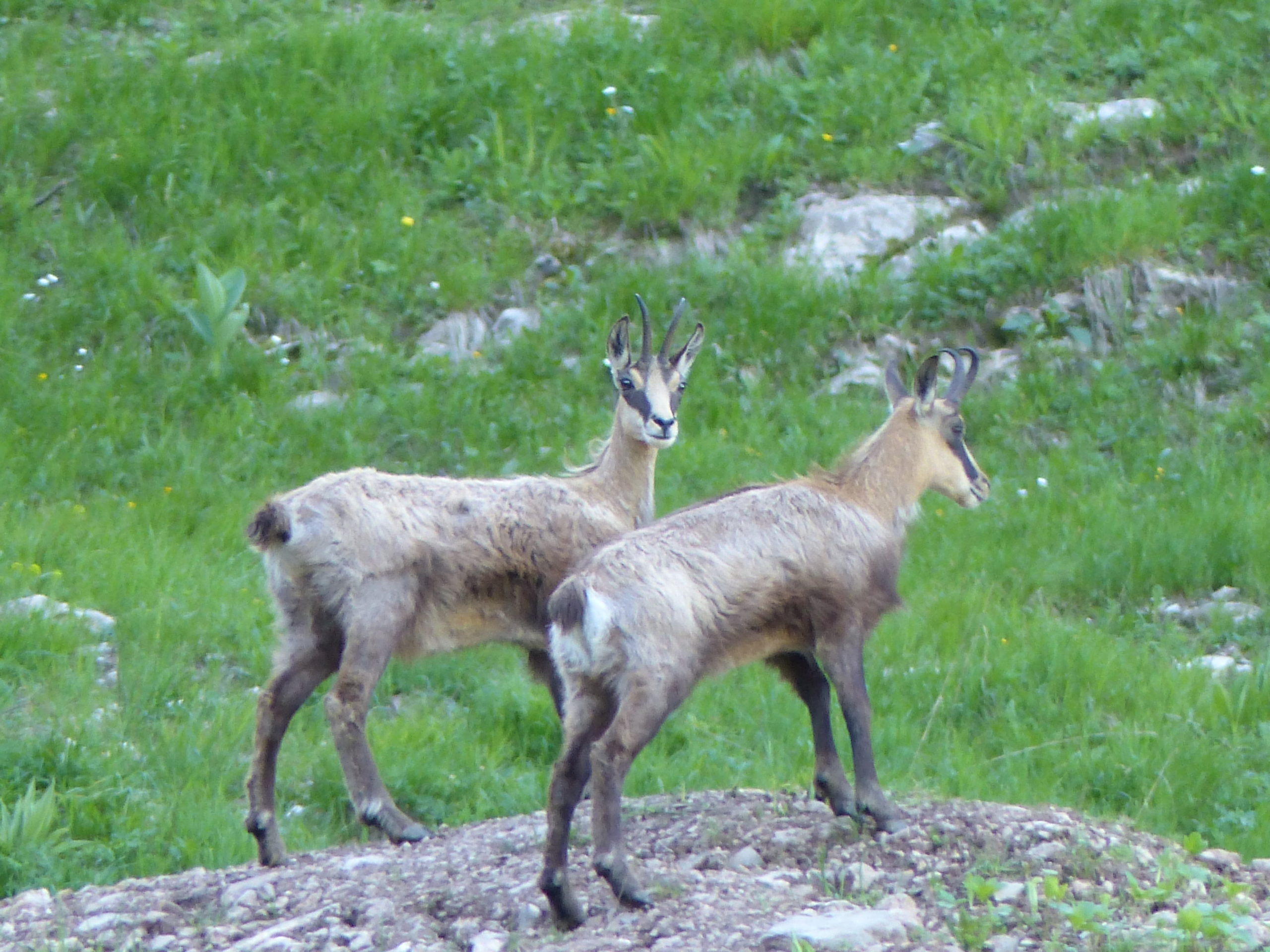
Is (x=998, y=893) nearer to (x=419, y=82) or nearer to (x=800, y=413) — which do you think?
(x=800, y=413)

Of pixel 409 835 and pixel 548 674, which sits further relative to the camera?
pixel 548 674

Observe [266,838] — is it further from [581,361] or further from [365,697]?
[581,361]

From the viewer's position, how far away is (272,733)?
643cm

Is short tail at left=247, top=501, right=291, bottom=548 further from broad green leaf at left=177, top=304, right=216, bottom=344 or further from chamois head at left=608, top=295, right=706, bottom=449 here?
broad green leaf at left=177, top=304, right=216, bottom=344

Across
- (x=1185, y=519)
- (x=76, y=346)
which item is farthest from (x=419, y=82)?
(x=1185, y=519)

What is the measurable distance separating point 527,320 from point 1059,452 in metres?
3.77

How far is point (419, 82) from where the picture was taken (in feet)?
42.4

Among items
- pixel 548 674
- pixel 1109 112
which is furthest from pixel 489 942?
pixel 1109 112

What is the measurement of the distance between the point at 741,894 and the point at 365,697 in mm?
1795

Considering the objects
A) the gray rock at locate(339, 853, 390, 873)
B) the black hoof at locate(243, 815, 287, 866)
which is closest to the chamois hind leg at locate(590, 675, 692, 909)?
the gray rock at locate(339, 853, 390, 873)

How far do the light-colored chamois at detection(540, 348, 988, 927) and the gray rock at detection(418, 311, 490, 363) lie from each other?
16.3 ft

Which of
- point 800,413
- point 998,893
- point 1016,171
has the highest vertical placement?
point 1016,171

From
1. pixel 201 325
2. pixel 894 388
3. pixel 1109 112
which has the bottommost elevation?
pixel 894 388

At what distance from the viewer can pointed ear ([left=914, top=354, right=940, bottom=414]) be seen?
671 centimetres
